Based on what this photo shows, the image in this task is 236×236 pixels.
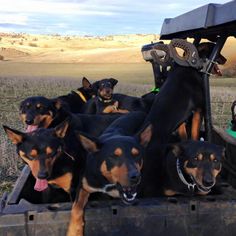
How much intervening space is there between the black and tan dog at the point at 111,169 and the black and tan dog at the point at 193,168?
12.9 inches

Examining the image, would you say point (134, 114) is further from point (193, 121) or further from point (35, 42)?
point (35, 42)

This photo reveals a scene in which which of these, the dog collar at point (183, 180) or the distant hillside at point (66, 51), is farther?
the distant hillside at point (66, 51)

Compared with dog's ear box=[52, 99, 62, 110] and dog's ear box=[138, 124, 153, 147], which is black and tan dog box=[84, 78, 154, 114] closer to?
dog's ear box=[52, 99, 62, 110]

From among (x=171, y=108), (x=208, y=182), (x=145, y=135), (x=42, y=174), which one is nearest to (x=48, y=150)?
(x=42, y=174)

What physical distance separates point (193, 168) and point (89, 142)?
0.80 metres

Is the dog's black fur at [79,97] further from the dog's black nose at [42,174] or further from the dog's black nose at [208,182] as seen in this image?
the dog's black nose at [208,182]

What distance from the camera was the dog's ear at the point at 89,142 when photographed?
11.6 ft

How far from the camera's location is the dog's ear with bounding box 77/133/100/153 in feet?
11.6

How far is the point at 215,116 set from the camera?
1308 cm

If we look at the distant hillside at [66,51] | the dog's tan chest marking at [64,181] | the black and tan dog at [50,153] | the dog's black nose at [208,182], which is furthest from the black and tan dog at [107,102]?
the distant hillside at [66,51]

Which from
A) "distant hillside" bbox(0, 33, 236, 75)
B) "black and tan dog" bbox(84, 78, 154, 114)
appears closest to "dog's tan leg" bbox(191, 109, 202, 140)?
"black and tan dog" bbox(84, 78, 154, 114)

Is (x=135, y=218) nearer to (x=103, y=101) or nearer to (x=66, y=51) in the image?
(x=103, y=101)

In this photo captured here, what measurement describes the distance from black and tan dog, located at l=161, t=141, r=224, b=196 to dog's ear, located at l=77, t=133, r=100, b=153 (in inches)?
26.9

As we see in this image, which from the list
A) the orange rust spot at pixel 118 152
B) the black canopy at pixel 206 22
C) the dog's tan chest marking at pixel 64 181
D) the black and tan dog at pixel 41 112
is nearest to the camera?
the orange rust spot at pixel 118 152
